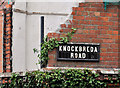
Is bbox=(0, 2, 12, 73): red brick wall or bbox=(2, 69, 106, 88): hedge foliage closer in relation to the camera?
bbox=(2, 69, 106, 88): hedge foliage

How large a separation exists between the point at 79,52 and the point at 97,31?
61cm

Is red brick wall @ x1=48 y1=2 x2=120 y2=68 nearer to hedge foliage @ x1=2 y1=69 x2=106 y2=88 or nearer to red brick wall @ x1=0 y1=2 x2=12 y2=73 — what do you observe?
hedge foliage @ x1=2 y1=69 x2=106 y2=88

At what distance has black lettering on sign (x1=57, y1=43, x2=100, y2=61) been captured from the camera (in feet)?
12.9

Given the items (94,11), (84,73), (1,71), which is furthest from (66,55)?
(1,71)

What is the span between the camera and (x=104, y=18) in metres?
3.99

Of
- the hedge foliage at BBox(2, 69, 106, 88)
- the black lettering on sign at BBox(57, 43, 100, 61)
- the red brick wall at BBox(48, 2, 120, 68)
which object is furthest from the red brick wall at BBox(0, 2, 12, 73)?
the black lettering on sign at BBox(57, 43, 100, 61)

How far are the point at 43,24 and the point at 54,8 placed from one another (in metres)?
0.57

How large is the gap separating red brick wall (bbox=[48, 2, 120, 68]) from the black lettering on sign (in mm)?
91

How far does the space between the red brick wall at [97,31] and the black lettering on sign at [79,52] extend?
9 cm

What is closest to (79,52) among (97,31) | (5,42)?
(97,31)

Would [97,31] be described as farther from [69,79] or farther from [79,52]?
[69,79]

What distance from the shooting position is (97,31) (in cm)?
397

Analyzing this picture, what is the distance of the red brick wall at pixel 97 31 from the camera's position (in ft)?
12.9

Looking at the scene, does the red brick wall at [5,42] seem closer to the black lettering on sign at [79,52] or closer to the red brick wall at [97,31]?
the red brick wall at [97,31]
